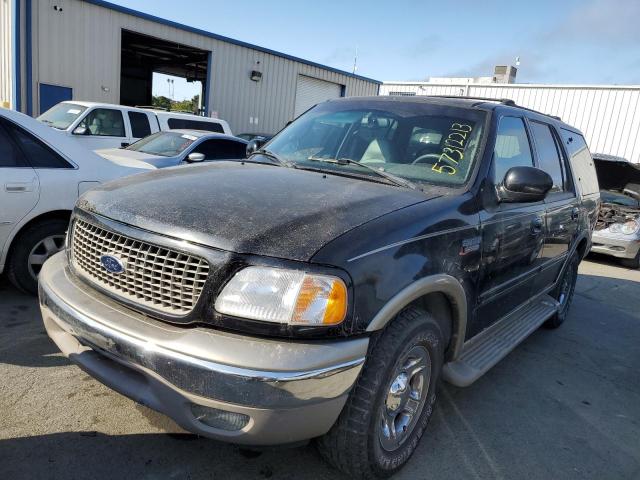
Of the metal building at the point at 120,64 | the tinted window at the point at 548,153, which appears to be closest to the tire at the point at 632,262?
the tinted window at the point at 548,153

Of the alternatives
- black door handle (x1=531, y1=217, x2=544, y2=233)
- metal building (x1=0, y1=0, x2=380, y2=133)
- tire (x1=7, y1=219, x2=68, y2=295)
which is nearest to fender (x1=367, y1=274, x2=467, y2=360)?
black door handle (x1=531, y1=217, x2=544, y2=233)

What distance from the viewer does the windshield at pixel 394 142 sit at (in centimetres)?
304

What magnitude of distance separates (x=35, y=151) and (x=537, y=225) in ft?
13.5

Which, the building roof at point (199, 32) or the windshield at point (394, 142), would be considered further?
the building roof at point (199, 32)

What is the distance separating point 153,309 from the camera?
6.97 ft

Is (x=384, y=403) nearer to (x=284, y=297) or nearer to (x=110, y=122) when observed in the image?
(x=284, y=297)

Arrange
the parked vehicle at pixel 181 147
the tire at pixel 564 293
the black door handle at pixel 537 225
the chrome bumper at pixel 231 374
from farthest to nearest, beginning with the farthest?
the parked vehicle at pixel 181 147, the tire at pixel 564 293, the black door handle at pixel 537 225, the chrome bumper at pixel 231 374

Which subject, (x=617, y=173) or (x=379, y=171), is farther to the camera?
(x=617, y=173)

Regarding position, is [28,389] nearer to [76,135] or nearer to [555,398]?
[555,398]

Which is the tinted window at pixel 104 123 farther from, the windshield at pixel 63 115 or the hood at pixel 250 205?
the hood at pixel 250 205

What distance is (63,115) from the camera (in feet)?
34.6

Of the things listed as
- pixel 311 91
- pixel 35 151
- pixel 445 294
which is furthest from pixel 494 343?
pixel 311 91

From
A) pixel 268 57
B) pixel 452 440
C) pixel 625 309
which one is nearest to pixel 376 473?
pixel 452 440

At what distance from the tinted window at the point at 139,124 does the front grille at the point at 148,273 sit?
887cm
